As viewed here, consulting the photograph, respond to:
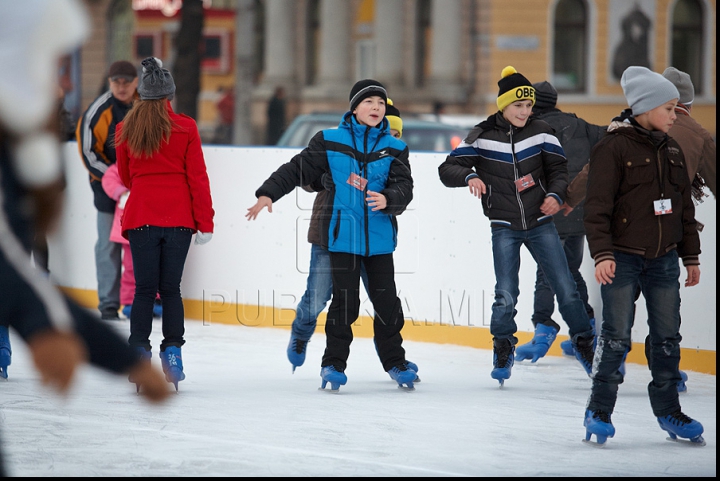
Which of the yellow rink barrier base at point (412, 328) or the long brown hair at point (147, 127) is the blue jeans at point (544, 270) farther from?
the long brown hair at point (147, 127)

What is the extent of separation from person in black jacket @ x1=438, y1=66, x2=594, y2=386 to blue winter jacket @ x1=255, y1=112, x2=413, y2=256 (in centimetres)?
34

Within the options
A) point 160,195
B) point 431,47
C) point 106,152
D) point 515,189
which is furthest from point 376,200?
point 431,47

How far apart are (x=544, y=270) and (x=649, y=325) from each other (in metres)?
1.36

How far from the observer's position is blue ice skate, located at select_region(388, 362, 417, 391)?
589cm

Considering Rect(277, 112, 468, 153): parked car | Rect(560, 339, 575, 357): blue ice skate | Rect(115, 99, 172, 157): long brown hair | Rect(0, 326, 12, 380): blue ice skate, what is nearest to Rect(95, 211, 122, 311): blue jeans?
Rect(0, 326, 12, 380): blue ice skate

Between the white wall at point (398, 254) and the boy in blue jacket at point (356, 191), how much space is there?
1550 millimetres

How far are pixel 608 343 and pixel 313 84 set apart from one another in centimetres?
2519

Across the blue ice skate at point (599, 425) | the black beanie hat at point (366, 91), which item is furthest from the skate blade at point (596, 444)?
the black beanie hat at point (366, 91)

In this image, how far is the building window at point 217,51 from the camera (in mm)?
28875

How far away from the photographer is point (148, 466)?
4.21 metres

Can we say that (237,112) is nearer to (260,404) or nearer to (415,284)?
(415,284)

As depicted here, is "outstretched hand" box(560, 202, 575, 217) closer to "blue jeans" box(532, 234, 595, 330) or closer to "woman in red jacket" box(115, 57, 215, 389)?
"blue jeans" box(532, 234, 595, 330)

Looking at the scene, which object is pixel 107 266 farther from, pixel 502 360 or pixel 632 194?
pixel 632 194

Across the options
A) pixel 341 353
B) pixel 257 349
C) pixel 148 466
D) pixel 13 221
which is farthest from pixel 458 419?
pixel 13 221
